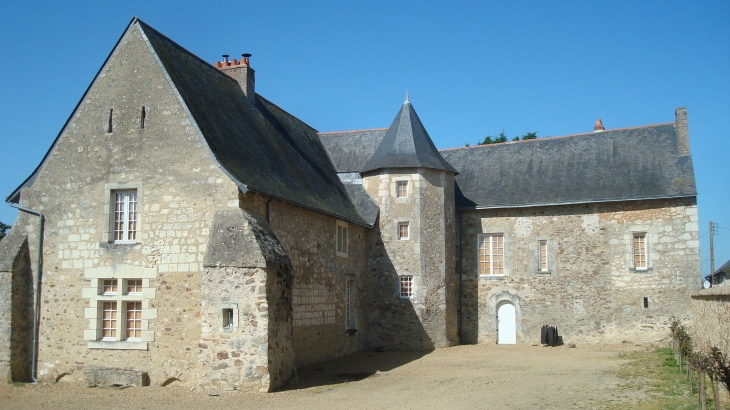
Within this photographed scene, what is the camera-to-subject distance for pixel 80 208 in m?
14.9

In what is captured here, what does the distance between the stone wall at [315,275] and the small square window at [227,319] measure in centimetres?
218

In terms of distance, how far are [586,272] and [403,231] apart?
6.02m

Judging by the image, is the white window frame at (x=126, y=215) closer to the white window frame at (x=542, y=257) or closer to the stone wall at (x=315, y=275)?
the stone wall at (x=315, y=275)

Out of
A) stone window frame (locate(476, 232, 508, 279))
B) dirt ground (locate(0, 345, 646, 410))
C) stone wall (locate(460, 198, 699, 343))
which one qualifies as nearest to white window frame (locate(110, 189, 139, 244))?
dirt ground (locate(0, 345, 646, 410))

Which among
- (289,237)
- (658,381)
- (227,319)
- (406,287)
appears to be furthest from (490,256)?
(227,319)

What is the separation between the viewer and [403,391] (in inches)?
522

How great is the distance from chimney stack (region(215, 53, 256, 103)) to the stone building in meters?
0.06

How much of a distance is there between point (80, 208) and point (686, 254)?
675 inches

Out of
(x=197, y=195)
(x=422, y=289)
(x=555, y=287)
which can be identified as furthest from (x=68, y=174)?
(x=555, y=287)

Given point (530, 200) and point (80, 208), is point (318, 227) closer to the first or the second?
point (80, 208)

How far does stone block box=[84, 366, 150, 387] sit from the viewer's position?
45.1 feet

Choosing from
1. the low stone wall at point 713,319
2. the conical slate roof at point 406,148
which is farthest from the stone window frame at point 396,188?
the low stone wall at point 713,319

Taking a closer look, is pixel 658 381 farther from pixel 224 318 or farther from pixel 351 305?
pixel 351 305

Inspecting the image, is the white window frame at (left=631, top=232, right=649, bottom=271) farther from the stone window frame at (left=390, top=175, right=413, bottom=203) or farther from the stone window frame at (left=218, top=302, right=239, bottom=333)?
the stone window frame at (left=218, top=302, right=239, bottom=333)
